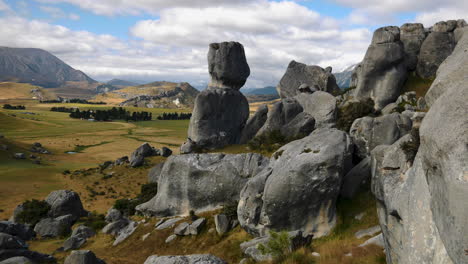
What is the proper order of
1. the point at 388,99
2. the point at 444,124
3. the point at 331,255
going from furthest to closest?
the point at 388,99, the point at 331,255, the point at 444,124

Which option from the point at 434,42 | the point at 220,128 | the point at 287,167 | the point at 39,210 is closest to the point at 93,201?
the point at 39,210

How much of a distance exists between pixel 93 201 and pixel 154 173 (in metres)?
10.7

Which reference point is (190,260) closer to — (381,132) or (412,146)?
(412,146)

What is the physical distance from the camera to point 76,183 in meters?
62.7

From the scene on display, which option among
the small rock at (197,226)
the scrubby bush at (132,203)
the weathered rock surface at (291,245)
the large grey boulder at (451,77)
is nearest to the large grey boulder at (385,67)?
the small rock at (197,226)

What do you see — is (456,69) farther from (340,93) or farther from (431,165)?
(340,93)

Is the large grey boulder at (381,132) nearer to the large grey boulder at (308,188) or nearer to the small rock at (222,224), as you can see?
the large grey boulder at (308,188)

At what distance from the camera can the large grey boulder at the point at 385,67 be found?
4572 centimetres

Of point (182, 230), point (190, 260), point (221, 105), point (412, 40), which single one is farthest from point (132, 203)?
point (412, 40)

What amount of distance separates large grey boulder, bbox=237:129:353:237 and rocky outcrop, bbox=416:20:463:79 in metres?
32.8

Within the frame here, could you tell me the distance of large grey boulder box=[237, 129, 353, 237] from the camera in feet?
70.0

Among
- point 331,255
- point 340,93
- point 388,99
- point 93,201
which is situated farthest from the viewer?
point 340,93

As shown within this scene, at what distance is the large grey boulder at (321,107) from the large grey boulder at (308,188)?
65.4 feet

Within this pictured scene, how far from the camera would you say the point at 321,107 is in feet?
146
